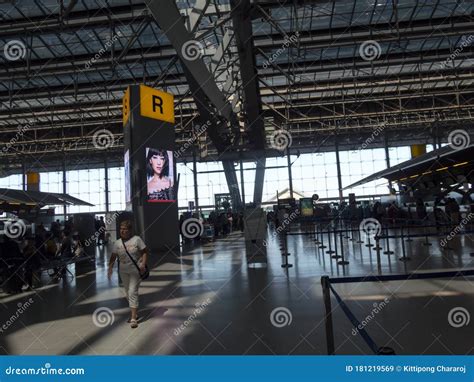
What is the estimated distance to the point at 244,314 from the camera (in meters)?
5.59

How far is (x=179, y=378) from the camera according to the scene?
301 centimetres

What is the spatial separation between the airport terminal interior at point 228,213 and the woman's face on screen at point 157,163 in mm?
154

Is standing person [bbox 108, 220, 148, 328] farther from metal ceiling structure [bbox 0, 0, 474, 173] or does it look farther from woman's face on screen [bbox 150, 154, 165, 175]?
woman's face on screen [bbox 150, 154, 165, 175]

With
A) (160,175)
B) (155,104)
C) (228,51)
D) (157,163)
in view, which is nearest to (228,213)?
(228,51)

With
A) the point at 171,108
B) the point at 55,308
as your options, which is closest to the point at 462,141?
the point at 171,108

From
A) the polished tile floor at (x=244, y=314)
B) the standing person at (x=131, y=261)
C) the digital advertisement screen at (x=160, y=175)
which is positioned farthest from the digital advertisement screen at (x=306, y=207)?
the standing person at (x=131, y=261)

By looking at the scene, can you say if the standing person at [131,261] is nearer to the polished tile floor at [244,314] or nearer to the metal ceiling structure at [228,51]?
the polished tile floor at [244,314]

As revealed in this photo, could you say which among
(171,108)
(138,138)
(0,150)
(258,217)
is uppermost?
(0,150)

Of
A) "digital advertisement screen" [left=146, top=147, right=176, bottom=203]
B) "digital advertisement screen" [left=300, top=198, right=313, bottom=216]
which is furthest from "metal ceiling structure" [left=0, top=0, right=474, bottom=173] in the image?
"digital advertisement screen" [left=300, top=198, right=313, bottom=216]

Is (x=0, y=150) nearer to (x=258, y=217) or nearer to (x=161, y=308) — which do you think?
(x=258, y=217)

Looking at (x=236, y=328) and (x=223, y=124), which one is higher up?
(x=223, y=124)

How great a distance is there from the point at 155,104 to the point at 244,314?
443 inches

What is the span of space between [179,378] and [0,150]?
1614 inches

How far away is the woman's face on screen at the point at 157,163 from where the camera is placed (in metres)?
14.3
